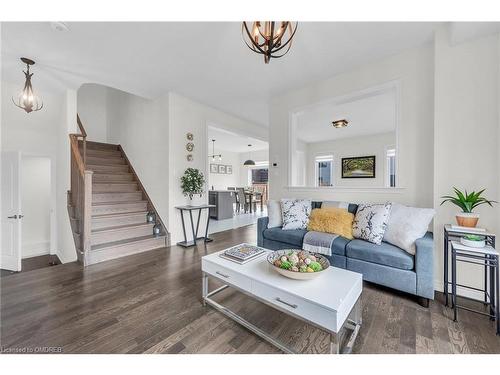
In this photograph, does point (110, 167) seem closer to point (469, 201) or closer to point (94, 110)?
point (94, 110)

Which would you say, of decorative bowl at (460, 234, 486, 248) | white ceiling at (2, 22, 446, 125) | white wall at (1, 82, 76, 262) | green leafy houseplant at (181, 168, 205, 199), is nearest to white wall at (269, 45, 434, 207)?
white ceiling at (2, 22, 446, 125)

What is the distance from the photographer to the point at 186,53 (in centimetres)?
276

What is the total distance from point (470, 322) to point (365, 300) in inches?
29.1

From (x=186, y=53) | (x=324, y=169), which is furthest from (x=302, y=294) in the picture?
(x=324, y=169)

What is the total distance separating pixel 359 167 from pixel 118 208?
666cm

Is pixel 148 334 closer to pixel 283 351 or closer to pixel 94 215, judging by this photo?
pixel 283 351

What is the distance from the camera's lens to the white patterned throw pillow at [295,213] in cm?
303

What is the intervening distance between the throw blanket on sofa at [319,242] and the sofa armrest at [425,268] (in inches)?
30.5

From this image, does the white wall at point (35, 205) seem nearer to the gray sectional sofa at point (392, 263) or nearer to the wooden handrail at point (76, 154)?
the wooden handrail at point (76, 154)

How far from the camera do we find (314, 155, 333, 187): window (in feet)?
25.6

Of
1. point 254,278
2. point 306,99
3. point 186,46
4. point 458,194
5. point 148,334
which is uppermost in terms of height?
point 186,46

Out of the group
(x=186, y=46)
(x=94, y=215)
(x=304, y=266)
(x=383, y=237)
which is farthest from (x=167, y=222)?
(x=383, y=237)

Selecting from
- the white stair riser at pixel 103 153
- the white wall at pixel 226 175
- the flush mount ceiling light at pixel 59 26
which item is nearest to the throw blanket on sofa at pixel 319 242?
the flush mount ceiling light at pixel 59 26

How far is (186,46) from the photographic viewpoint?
8.57ft
